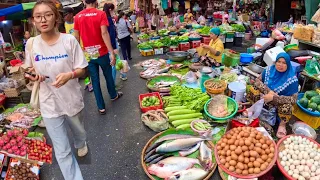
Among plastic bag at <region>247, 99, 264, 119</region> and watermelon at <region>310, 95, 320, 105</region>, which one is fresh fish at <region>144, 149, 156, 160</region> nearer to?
plastic bag at <region>247, 99, 264, 119</region>

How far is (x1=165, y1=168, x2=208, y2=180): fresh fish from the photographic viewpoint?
2609 millimetres

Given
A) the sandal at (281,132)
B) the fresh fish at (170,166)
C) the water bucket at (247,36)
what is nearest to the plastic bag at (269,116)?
the sandal at (281,132)

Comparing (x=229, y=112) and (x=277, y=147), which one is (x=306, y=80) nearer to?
(x=229, y=112)

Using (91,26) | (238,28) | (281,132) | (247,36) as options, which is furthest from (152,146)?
(247,36)

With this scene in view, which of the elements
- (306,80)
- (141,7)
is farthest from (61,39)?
(141,7)

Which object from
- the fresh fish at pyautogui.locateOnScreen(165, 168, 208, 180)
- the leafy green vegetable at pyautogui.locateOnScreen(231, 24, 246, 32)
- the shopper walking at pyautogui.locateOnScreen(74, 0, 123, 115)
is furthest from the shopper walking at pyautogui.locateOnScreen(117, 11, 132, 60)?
the fresh fish at pyautogui.locateOnScreen(165, 168, 208, 180)

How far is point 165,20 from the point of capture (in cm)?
1238

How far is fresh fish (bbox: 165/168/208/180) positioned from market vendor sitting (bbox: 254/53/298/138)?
1.51m

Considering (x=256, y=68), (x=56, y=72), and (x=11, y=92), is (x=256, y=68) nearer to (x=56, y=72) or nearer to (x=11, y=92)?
(x=56, y=72)

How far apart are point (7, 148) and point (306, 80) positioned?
535cm

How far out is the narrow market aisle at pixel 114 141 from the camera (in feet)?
10.0

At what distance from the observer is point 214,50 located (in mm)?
5492

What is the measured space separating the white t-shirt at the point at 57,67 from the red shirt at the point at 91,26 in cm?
180

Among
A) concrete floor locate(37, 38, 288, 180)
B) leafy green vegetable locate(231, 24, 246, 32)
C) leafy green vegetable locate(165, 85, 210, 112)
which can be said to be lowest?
concrete floor locate(37, 38, 288, 180)
